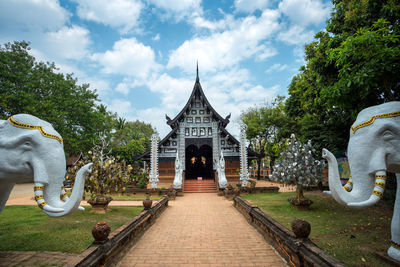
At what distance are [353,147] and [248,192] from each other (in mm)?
11894

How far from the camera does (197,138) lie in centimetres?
1902

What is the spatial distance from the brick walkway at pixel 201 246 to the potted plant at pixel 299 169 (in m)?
2.51

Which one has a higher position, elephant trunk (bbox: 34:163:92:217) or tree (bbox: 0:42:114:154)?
tree (bbox: 0:42:114:154)

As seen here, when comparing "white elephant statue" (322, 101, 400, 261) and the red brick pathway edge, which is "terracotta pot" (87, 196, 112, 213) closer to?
the red brick pathway edge

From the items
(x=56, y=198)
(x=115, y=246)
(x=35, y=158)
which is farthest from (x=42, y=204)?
(x=115, y=246)

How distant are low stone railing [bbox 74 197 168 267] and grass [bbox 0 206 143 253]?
745 millimetres

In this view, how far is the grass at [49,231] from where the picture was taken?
462cm

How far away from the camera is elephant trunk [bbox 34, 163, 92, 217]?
271 centimetres

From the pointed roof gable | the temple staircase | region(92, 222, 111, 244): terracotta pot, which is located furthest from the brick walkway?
the pointed roof gable

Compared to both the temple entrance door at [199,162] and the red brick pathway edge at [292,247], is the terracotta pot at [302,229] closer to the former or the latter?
the red brick pathway edge at [292,247]

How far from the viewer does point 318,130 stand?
10.0 m

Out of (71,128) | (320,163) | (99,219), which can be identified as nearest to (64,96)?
(71,128)

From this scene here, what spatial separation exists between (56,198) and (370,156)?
4.41 m

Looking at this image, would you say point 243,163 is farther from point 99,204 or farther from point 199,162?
point 99,204
